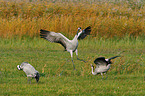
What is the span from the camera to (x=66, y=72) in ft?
32.0

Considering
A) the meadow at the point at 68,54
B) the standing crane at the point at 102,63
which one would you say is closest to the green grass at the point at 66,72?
the meadow at the point at 68,54

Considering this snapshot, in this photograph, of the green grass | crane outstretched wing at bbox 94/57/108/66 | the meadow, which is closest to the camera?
the green grass

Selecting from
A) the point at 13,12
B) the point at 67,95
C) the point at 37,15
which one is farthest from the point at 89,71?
the point at 13,12

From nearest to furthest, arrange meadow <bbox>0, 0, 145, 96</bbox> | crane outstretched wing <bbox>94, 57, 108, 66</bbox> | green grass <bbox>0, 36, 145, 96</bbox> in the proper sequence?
green grass <bbox>0, 36, 145, 96</bbox>
meadow <bbox>0, 0, 145, 96</bbox>
crane outstretched wing <bbox>94, 57, 108, 66</bbox>

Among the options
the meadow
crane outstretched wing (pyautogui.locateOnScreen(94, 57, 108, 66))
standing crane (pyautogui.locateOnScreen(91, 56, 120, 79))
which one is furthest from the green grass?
crane outstretched wing (pyautogui.locateOnScreen(94, 57, 108, 66))

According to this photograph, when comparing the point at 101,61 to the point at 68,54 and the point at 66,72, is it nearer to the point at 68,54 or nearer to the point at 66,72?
the point at 66,72

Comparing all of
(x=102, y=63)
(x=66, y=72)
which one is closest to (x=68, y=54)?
(x=66, y=72)

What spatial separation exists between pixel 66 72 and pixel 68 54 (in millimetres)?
4116

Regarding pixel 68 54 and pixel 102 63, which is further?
pixel 68 54

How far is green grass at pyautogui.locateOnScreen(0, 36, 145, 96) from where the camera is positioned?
7.19 m

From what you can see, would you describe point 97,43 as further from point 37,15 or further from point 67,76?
point 67,76

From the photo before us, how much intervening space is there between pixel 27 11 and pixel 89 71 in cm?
1267

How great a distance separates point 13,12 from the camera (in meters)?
21.8

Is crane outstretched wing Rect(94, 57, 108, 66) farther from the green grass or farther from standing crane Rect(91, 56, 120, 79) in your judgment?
the green grass
